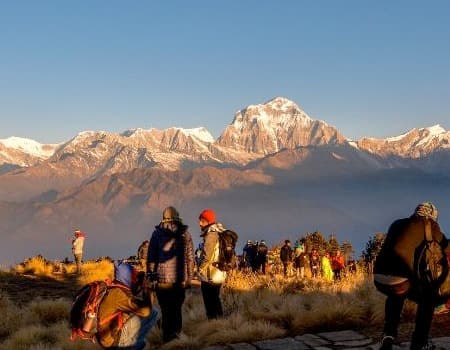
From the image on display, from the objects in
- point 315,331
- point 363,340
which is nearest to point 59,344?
point 315,331

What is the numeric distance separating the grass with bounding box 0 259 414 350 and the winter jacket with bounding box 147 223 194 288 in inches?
29.7


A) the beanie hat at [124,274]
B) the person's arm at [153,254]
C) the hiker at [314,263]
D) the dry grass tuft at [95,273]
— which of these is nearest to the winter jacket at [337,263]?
the hiker at [314,263]

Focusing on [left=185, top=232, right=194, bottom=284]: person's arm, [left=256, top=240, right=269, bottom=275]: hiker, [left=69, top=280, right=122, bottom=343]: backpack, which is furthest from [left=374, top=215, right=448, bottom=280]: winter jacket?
[left=256, top=240, right=269, bottom=275]: hiker

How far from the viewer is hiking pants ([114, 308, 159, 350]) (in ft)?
18.6

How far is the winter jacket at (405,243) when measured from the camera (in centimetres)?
581

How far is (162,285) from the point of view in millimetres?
7637

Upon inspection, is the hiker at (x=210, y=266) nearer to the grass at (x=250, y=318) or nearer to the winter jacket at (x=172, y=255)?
the grass at (x=250, y=318)

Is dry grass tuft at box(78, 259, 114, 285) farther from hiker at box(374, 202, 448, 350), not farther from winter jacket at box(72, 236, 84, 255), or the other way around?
hiker at box(374, 202, 448, 350)

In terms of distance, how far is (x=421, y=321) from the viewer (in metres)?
5.97

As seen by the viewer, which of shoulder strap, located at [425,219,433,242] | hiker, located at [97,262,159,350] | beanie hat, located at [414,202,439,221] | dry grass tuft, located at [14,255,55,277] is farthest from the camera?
dry grass tuft, located at [14,255,55,277]

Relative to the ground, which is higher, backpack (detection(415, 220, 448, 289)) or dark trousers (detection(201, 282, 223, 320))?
backpack (detection(415, 220, 448, 289))

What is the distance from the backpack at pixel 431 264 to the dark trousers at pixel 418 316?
202 mm

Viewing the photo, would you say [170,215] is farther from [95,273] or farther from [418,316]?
[95,273]

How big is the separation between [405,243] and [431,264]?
309 mm
